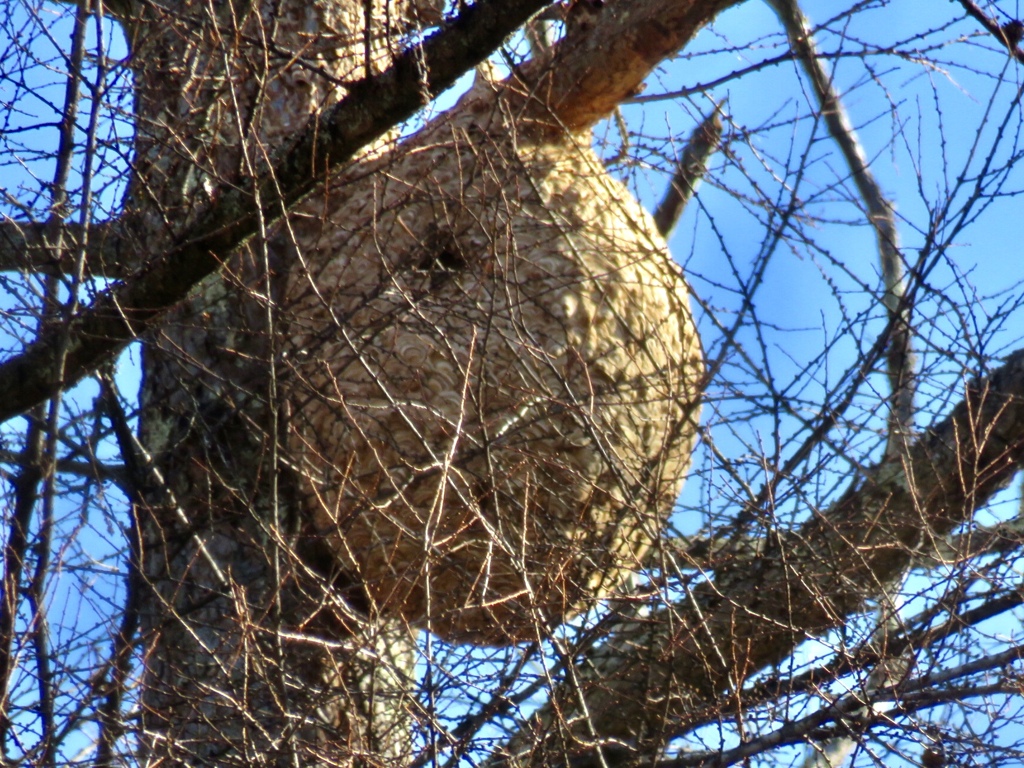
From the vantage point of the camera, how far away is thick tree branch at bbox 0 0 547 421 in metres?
2.82

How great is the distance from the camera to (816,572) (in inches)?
137

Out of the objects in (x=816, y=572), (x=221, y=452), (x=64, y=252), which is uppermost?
(x=64, y=252)

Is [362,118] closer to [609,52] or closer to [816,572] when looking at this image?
[609,52]

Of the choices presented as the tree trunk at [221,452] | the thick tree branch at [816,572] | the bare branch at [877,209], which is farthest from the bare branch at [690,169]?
the tree trunk at [221,452]

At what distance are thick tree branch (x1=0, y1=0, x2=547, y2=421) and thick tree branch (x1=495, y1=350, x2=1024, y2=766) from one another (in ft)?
4.56

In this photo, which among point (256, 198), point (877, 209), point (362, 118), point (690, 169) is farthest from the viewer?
point (877, 209)

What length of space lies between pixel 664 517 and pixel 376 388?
0.85 metres

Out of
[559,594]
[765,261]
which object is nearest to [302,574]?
[559,594]

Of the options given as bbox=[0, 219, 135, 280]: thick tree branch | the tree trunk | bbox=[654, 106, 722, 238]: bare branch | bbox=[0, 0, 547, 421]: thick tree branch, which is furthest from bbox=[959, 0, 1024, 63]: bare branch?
bbox=[0, 219, 135, 280]: thick tree branch

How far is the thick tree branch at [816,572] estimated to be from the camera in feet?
10.8

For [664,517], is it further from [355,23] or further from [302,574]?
[355,23]

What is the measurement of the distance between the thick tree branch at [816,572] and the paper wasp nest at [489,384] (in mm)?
265

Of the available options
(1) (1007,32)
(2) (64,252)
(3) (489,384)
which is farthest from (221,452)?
(1) (1007,32)

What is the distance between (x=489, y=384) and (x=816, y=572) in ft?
3.48
